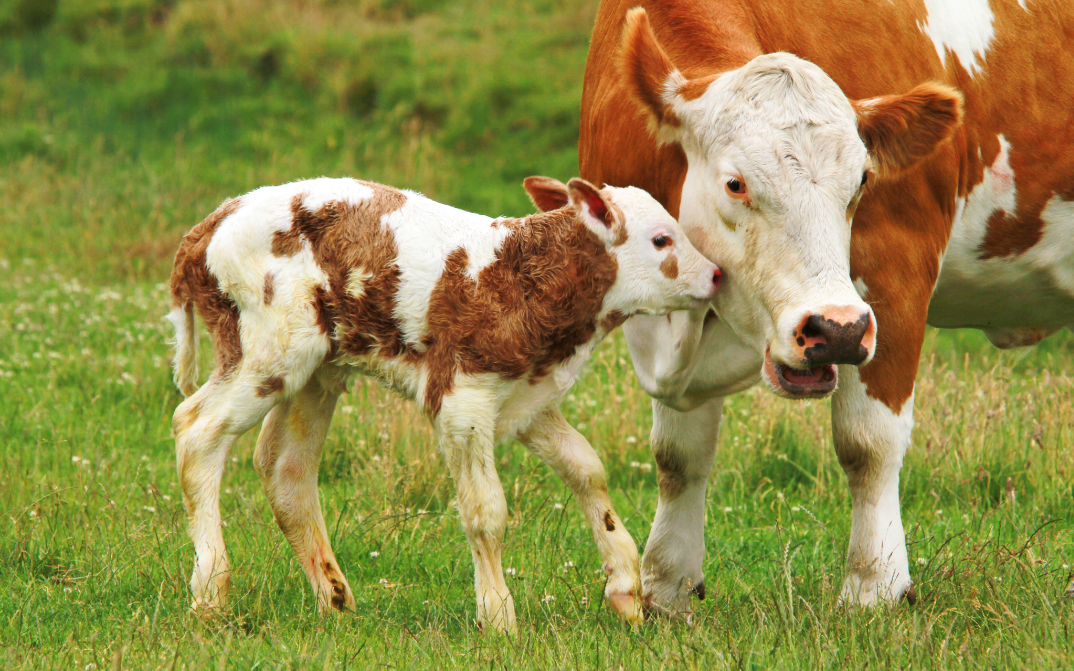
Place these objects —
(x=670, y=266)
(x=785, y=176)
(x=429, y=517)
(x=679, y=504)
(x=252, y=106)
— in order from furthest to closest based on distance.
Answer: (x=252, y=106) → (x=429, y=517) → (x=679, y=504) → (x=670, y=266) → (x=785, y=176)

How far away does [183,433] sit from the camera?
375cm

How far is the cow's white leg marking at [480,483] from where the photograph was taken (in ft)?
11.4

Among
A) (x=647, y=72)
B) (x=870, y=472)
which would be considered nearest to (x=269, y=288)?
(x=647, y=72)

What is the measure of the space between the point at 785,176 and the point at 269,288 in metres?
1.62

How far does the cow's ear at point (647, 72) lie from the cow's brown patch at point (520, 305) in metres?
0.44

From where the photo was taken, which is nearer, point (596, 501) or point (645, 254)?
point (645, 254)

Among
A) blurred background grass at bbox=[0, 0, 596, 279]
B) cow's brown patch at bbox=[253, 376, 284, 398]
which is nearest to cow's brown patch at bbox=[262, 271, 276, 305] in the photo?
cow's brown patch at bbox=[253, 376, 284, 398]

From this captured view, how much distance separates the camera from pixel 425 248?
11.8 feet

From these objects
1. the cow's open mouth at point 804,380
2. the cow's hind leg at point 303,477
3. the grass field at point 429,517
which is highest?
the cow's open mouth at point 804,380

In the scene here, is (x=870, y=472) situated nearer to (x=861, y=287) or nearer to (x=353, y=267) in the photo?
(x=861, y=287)

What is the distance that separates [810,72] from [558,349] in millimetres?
1135

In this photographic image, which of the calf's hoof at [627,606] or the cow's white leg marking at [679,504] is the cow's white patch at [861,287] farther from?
the calf's hoof at [627,606]

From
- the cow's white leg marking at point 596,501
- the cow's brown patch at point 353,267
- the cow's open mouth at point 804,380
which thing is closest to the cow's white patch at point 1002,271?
the cow's open mouth at point 804,380

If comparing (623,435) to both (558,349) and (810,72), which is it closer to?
(558,349)
